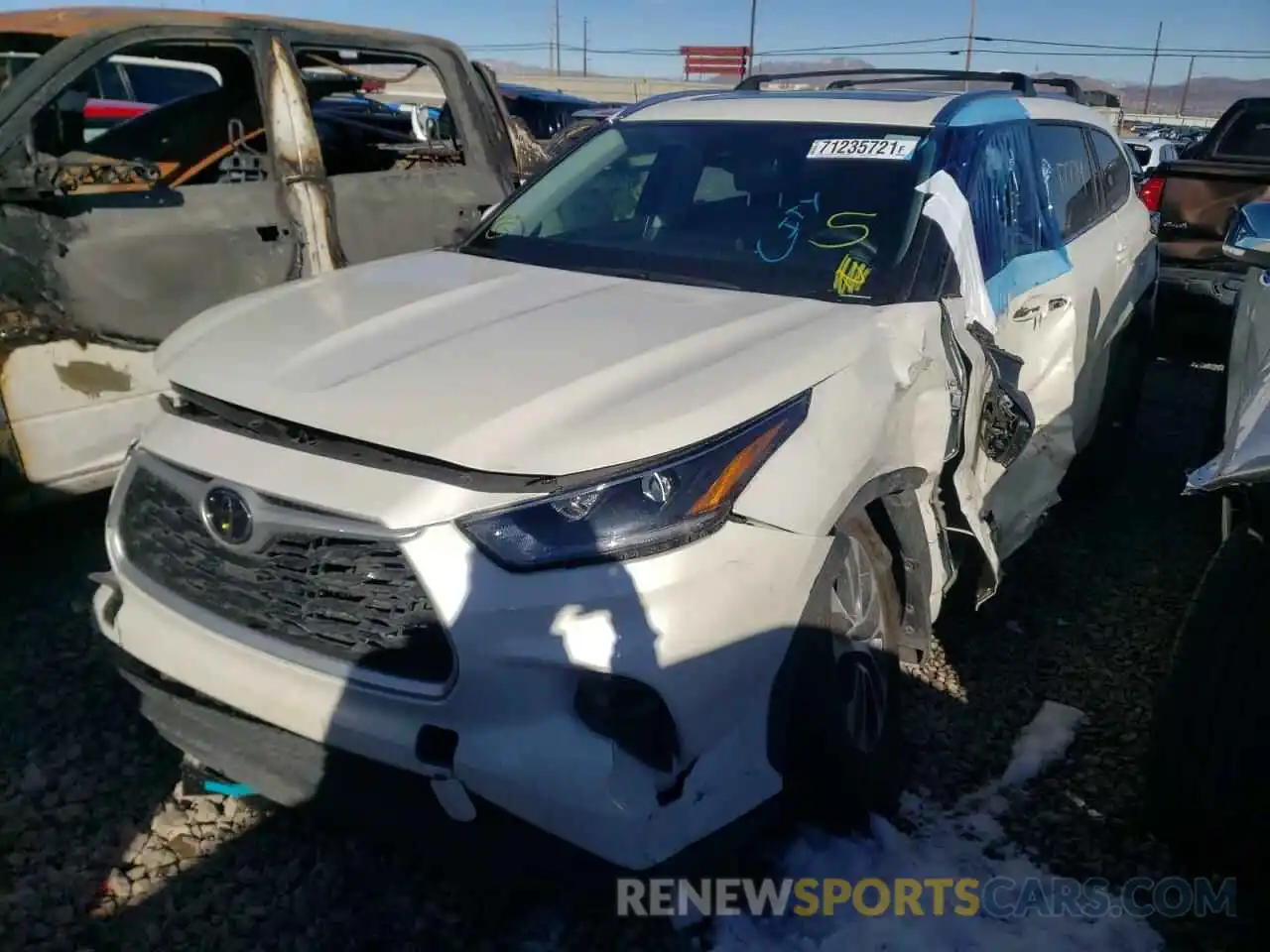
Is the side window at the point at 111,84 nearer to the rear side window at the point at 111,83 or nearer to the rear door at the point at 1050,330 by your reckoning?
the rear side window at the point at 111,83

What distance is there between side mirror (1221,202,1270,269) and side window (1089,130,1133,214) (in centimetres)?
130

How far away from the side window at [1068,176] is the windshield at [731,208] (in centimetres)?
112

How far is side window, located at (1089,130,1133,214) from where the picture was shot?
481 centimetres

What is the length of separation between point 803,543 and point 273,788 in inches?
50.6

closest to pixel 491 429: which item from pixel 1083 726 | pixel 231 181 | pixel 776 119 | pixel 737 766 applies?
pixel 737 766

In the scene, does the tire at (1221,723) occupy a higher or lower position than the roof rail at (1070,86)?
lower

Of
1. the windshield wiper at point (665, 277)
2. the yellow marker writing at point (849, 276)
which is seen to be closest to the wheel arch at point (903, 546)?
the yellow marker writing at point (849, 276)

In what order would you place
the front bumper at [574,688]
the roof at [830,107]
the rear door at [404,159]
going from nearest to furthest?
the front bumper at [574,688]
the roof at [830,107]
the rear door at [404,159]

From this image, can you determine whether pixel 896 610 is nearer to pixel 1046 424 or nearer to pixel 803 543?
pixel 803 543

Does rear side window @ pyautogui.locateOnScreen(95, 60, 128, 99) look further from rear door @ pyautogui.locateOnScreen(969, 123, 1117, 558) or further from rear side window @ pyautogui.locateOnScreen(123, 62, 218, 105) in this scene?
rear door @ pyautogui.locateOnScreen(969, 123, 1117, 558)

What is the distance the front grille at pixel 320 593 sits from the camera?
200 centimetres

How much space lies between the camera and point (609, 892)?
2006 millimetres

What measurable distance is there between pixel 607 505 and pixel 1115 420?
375 centimetres

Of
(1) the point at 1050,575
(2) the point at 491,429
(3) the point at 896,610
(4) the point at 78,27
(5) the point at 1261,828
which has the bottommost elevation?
(1) the point at 1050,575
